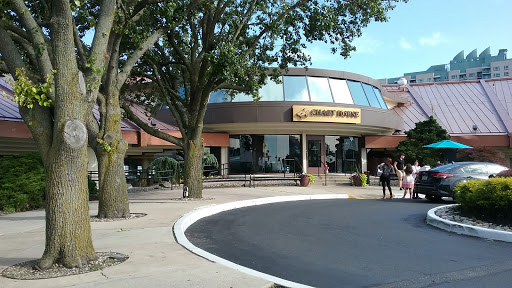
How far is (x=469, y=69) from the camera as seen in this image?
135250mm

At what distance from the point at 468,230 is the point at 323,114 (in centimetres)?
1516

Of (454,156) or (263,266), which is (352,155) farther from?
(263,266)

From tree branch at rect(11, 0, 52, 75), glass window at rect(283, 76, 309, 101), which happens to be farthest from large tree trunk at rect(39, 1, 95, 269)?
glass window at rect(283, 76, 309, 101)

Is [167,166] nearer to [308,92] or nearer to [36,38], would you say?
[308,92]

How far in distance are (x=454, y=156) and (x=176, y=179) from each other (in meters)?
15.8

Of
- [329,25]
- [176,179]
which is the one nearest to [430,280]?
[329,25]

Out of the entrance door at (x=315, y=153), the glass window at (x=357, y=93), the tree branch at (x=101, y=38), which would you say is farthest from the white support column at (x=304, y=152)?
the tree branch at (x=101, y=38)

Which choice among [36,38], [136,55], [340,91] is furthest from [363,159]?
[36,38]

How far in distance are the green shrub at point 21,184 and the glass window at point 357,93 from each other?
1787 centimetres

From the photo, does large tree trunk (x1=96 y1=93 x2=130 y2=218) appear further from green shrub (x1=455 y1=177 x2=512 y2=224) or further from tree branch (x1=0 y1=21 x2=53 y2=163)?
green shrub (x1=455 y1=177 x2=512 y2=224)

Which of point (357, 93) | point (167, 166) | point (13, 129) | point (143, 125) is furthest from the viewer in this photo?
point (357, 93)

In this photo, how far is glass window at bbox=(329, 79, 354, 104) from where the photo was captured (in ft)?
79.6

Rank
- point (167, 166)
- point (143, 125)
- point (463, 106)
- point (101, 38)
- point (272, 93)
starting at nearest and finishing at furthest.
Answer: point (101, 38) → point (143, 125) → point (167, 166) → point (272, 93) → point (463, 106)

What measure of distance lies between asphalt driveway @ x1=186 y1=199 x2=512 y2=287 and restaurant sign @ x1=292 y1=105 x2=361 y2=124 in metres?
12.0
